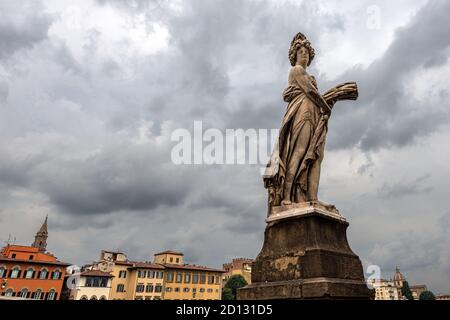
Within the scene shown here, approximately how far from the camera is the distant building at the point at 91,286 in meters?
53.6

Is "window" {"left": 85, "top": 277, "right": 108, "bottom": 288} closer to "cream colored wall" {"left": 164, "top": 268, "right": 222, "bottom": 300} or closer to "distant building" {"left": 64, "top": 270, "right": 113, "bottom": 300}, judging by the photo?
"distant building" {"left": 64, "top": 270, "right": 113, "bottom": 300}

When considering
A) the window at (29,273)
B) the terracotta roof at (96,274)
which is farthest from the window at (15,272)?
the terracotta roof at (96,274)

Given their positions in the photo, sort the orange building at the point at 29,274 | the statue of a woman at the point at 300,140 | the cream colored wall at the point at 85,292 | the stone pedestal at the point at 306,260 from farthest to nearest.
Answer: the cream colored wall at the point at 85,292 < the orange building at the point at 29,274 < the statue of a woman at the point at 300,140 < the stone pedestal at the point at 306,260

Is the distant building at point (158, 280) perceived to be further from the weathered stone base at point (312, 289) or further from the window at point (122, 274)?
the weathered stone base at point (312, 289)

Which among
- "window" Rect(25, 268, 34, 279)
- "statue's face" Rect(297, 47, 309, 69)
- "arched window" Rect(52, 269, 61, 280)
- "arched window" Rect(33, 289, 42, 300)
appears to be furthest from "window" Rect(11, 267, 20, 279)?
"statue's face" Rect(297, 47, 309, 69)

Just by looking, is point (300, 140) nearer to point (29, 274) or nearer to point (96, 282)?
point (29, 274)

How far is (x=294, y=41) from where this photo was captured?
6.99m

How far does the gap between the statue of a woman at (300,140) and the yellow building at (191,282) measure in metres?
61.2

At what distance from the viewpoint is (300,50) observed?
6.84 m

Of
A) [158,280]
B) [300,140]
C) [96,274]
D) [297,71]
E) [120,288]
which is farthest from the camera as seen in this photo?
[158,280]

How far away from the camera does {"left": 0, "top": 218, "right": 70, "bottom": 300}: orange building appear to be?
48.8 m

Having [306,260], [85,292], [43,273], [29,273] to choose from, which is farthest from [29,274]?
[306,260]

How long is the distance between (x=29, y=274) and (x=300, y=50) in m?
58.3
